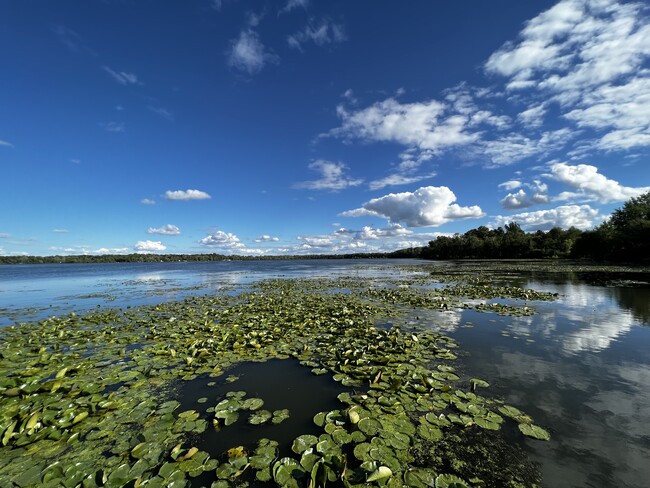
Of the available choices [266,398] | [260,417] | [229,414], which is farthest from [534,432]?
[229,414]

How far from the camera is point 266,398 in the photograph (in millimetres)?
5938

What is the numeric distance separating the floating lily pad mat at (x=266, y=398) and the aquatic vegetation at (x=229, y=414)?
94 mm

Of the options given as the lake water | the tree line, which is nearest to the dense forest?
the tree line

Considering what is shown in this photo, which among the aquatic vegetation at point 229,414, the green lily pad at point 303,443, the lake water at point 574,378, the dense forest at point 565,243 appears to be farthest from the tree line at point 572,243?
the green lily pad at point 303,443

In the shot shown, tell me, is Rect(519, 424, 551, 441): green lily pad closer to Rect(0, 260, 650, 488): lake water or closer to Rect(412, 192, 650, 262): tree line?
Rect(0, 260, 650, 488): lake water

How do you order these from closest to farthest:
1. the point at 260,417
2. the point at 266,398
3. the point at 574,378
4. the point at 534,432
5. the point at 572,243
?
the point at 534,432
the point at 260,417
the point at 266,398
the point at 574,378
the point at 572,243

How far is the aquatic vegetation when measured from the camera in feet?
12.4

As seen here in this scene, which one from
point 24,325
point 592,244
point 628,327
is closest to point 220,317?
point 24,325

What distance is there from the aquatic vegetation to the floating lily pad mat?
0.09 meters

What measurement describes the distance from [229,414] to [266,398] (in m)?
0.91

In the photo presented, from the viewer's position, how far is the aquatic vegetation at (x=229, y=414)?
12.4 feet

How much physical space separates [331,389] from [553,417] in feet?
13.5

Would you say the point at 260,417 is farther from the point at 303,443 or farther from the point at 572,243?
the point at 572,243

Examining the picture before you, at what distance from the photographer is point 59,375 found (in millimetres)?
6504
